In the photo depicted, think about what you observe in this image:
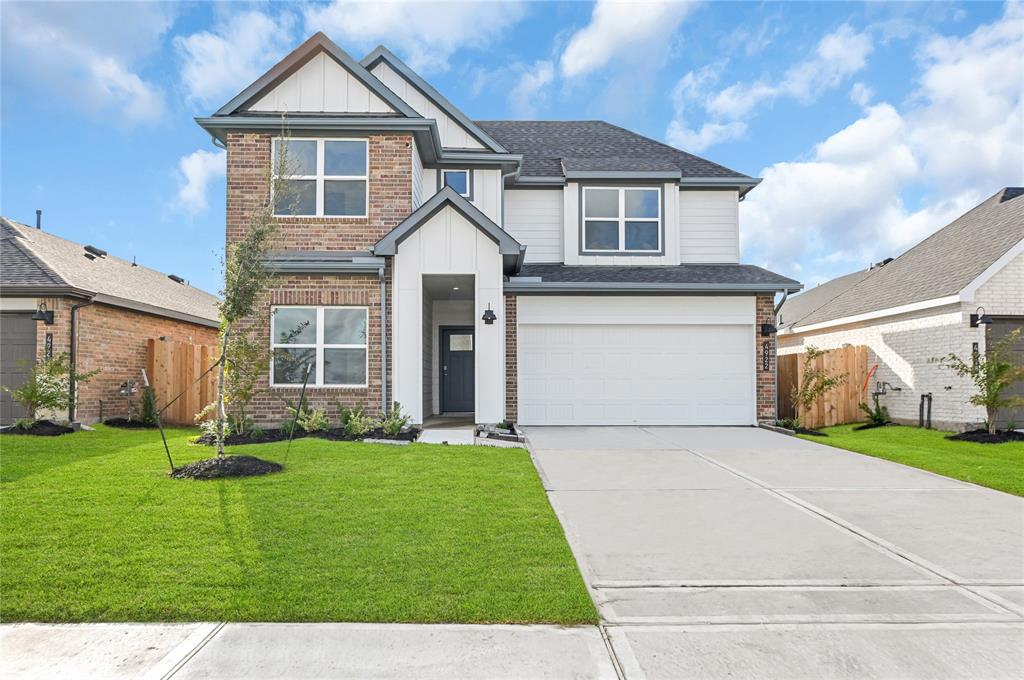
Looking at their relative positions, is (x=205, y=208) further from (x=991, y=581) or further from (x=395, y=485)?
(x=991, y=581)

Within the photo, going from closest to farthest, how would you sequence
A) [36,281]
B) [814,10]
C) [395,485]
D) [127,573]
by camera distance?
[127,573]
[395,485]
[814,10]
[36,281]

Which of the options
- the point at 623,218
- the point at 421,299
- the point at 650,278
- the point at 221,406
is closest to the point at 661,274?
the point at 650,278

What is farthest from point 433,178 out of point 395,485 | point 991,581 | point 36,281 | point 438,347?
point 991,581

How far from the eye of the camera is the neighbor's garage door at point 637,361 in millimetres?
13984

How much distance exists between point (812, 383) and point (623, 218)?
5.98m

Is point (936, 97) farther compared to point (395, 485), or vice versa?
point (936, 97)

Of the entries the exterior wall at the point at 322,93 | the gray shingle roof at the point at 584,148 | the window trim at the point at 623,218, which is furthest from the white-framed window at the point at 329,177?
the window trim at the point at 623,218

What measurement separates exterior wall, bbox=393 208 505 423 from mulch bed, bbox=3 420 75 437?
6561 mm

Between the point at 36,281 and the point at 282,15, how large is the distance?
7675mm

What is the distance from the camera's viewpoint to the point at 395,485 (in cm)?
698

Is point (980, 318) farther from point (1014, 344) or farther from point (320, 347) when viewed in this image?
point (320, 347)

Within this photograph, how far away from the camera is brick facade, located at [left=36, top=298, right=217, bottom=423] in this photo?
42.2 feet

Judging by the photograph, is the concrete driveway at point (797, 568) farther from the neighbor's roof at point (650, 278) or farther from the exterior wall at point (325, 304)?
the neighbor's roof at point (650, 278)

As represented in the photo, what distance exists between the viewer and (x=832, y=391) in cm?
1483
